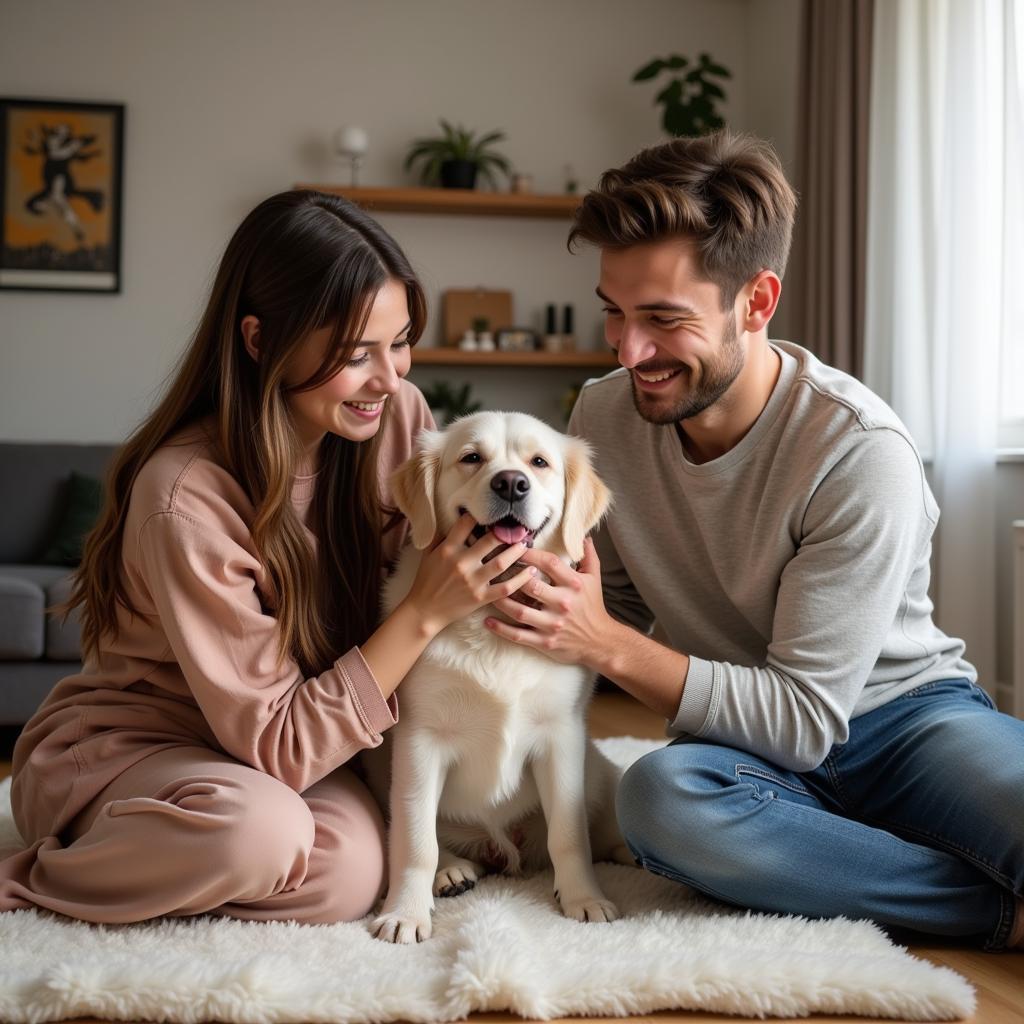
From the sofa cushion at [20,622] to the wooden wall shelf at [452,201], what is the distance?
253 centimetres

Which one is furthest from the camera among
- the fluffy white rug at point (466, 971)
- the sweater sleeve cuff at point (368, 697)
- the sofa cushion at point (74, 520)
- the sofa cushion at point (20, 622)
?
the sofa cushion at point (74, 520)

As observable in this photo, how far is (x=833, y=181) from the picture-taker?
4297 mm

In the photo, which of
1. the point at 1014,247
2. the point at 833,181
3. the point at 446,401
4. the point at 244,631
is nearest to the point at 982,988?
the point at 244,631

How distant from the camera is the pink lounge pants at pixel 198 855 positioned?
158 centimetres

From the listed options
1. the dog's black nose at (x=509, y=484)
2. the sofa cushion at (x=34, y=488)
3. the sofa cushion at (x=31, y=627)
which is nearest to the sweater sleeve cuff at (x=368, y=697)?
the dog's black nose at (x=509, y=484)

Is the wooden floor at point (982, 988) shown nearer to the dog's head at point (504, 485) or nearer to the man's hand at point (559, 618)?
the man's hand at point (559, 618)

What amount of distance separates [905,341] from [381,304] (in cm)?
266

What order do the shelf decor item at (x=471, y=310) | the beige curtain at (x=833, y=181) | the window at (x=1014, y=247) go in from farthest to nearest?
the shelf decor item at (x=471, y=310)
the beige curtain at (x=833, y=181)
the window at (x=1014, y=247)

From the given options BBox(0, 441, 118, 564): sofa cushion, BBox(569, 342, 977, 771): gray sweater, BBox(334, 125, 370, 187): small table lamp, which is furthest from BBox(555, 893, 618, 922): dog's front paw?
BBox(334, 125, 370, 187): small table lamp

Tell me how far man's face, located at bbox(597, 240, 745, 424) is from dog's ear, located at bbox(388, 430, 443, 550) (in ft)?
1.13

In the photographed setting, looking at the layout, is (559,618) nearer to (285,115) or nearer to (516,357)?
(516,357)

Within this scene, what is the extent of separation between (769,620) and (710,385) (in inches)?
16.0

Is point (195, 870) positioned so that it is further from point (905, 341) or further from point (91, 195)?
point (91, 195)

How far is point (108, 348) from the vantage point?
5332mm
